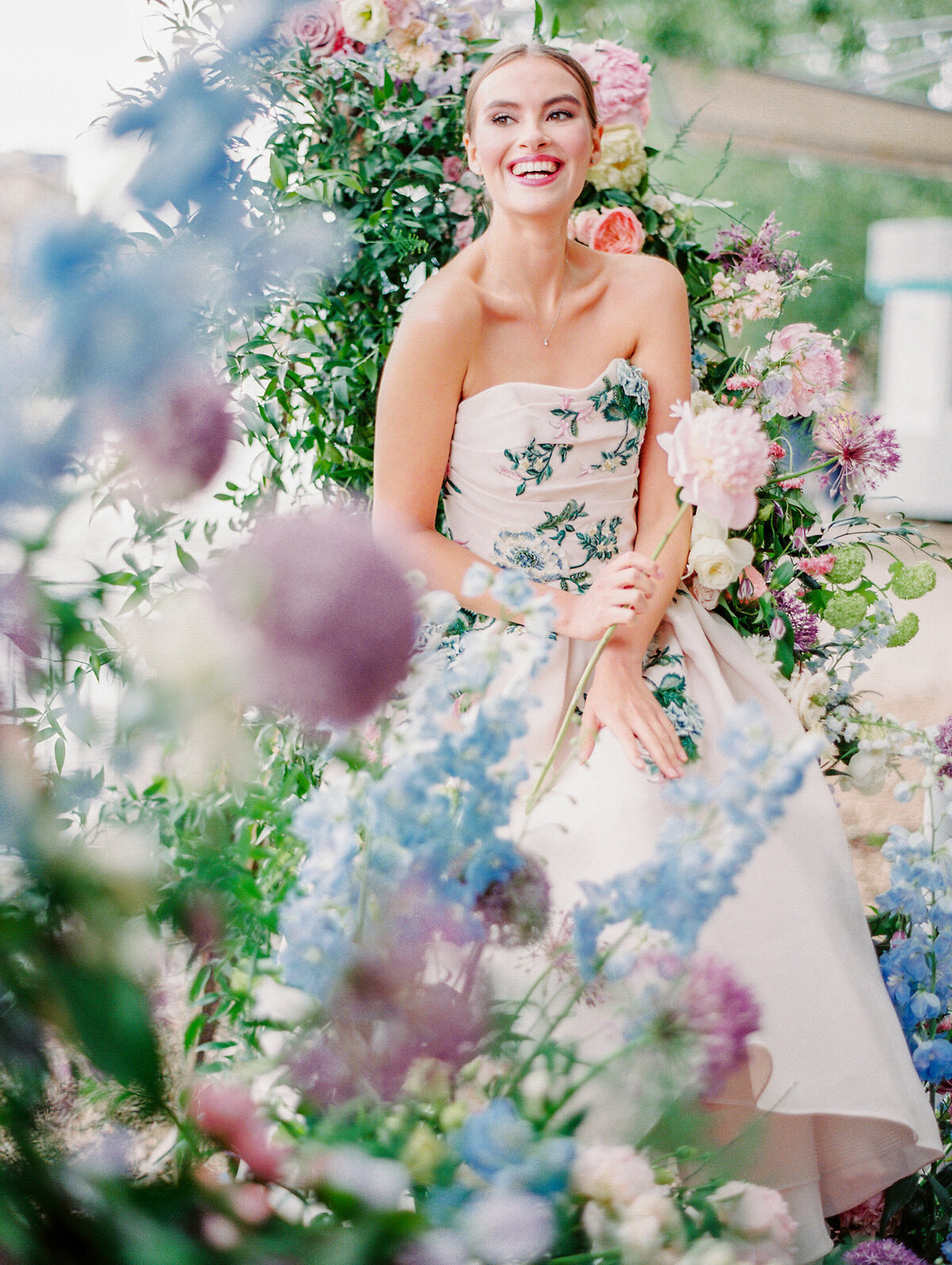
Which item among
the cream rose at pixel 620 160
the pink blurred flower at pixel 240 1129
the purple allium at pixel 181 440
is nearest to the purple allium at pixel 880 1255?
the pink blurred flower at pixel 240 1129

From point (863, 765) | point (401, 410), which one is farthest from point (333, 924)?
point (863, 765)

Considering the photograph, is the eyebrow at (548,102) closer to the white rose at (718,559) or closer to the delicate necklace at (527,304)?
the delicate necklace at (527,304)

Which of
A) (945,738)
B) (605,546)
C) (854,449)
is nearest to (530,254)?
(605,546)

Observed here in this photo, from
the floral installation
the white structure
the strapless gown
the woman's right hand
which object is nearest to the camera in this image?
the floral installation

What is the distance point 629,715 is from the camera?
112 centimetres

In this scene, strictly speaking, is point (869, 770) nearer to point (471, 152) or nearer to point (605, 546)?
point (605, 546)

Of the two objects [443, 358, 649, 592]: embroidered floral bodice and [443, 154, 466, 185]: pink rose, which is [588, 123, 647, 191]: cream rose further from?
[443, 358, 649, 592]: embroidered floral bodice

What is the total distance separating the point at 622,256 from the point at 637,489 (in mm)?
336

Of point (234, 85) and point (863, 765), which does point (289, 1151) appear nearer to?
point (234, 85)

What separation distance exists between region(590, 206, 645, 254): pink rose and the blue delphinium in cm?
130

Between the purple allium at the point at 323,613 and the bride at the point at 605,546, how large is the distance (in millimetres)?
677

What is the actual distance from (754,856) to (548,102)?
3.14 feet

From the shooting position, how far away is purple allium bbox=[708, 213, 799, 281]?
163 cm

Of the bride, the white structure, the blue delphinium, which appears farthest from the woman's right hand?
the white structure
